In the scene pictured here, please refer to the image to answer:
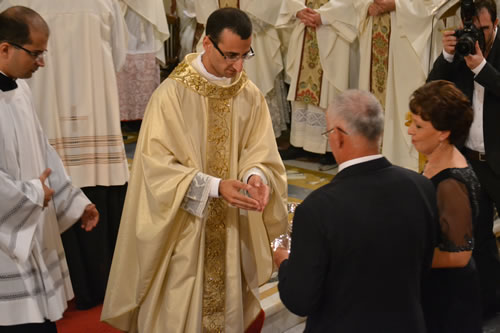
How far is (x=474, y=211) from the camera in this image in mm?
2547

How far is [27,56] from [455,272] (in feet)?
6.24

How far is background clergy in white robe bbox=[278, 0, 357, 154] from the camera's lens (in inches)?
251

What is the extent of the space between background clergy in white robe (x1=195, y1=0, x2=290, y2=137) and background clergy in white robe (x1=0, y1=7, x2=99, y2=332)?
427 centimetres

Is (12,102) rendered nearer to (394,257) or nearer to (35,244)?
(35,244)

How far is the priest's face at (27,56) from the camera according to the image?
2.59m

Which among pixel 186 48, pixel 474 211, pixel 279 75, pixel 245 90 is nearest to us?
pixel 474 211

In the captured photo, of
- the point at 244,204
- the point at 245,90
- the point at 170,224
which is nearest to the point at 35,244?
the point at 170,224

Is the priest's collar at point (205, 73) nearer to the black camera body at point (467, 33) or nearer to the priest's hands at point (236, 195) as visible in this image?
the priest's hands at point (236, 195)

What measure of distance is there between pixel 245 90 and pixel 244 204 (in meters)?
0.68

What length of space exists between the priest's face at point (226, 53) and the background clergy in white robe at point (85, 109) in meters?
1.19

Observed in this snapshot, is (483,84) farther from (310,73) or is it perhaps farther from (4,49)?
(310,73)

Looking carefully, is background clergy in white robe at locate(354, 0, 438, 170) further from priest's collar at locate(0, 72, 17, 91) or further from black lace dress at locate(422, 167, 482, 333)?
priest's collar at locate(0, 72, 17, 91)

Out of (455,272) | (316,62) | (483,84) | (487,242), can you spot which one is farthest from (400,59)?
(455,272)

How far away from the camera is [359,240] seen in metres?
1.99
